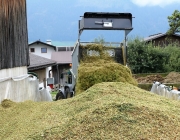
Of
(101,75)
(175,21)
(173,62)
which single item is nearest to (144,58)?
(173,62)

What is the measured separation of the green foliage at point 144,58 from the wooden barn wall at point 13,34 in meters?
15.1

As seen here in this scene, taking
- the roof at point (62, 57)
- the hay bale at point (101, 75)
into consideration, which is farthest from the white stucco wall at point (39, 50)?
the hay bale at point (101, 75)

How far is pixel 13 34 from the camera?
35.7 feet

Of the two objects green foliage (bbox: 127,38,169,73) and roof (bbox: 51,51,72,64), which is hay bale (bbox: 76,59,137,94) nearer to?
green foliage (bbox: 127,38,169,73)

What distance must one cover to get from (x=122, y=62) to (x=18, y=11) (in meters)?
3.84

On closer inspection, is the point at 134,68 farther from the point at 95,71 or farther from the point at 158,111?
the point at 158,111

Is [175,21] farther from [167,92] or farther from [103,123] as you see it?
[103,123]

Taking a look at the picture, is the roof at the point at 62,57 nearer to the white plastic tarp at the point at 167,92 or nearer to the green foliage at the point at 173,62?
the green foliage at the point at 173,62

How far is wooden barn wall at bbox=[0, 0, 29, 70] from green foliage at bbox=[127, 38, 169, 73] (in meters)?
15.1

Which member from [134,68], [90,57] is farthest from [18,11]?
[134,68]

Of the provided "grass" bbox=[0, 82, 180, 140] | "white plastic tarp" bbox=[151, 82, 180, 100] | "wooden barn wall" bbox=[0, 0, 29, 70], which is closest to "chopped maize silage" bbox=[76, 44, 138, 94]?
"white plastic tarp" bbox=[151, 82, 180, 100]

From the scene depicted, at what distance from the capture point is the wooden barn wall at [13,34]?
390 inches

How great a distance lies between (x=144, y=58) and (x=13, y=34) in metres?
17.1

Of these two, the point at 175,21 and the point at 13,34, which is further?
the point at 175,21
